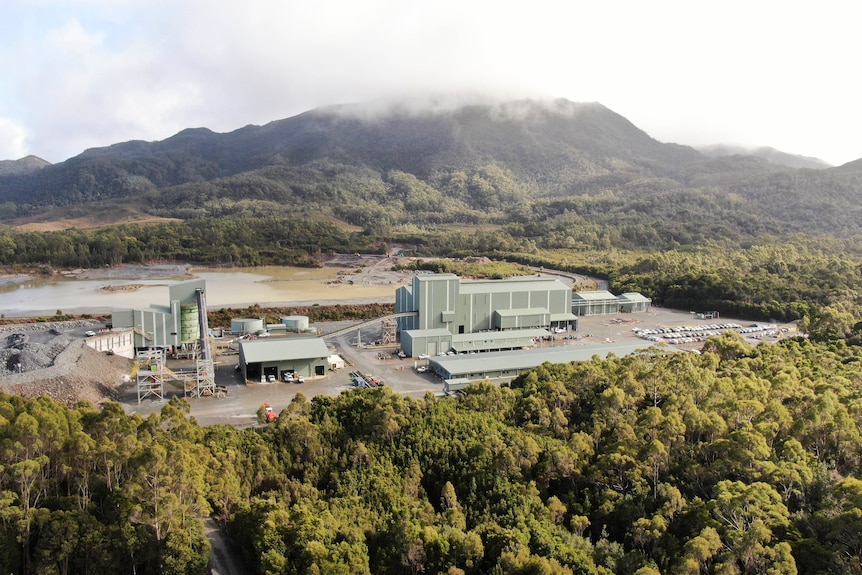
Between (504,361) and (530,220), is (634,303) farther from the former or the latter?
(530,220)

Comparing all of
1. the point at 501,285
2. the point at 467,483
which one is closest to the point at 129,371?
the point at 467,483

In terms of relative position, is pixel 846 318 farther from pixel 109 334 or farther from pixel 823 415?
pixel 109 334

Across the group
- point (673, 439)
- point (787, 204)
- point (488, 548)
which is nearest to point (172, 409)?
point (488, 548)

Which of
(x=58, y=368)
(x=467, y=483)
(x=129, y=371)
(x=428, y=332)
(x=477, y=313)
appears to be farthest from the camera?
(x=477, y=313)

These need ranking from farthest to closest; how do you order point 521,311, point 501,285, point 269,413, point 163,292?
point 163,292 → point 501,285 → point 521,311 → point 269,413

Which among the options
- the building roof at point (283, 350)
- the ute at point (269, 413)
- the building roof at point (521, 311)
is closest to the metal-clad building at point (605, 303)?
the building roof at point (521, 311)

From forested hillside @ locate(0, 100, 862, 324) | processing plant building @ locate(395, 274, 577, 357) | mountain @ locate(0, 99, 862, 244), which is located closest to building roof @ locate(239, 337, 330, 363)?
processing plant building @ locate(395, 274, 577, 357)

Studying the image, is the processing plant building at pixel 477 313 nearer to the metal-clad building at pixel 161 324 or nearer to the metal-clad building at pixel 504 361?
the metal-clad building at pixel 504 361
